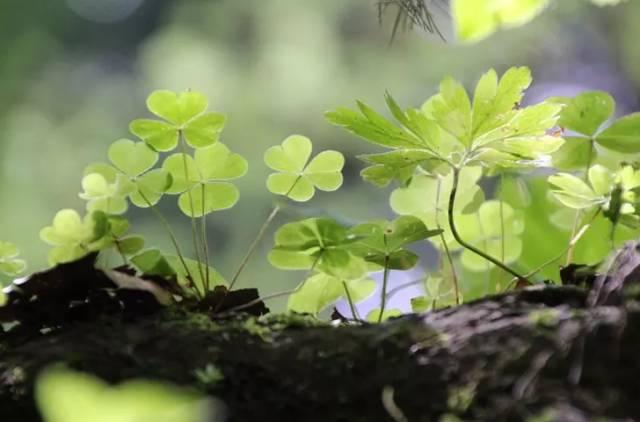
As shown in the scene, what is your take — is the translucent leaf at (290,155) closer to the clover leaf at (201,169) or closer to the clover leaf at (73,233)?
the clover leaf at (201,169)

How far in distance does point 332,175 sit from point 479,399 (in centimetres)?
30

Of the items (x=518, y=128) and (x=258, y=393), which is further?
(x=518, y=128)

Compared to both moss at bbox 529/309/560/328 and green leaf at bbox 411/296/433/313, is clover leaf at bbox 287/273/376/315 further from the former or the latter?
moss at bbox 529/309/560/328

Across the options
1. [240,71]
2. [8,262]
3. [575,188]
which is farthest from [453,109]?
[240,71]

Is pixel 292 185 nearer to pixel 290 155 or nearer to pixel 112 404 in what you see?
pixel 290 155

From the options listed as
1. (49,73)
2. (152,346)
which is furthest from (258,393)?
(49,73)

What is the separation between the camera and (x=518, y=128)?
52cm

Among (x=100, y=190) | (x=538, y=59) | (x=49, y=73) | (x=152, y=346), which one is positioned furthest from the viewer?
(x=49, y=73)

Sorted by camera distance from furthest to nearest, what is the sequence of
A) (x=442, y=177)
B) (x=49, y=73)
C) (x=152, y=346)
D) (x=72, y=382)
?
(x=49, y=73) < (x=442, y=177) < (x=152, y=346) < (x=72, y=382)

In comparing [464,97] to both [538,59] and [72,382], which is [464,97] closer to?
[72,382]

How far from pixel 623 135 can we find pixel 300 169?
0.27 m

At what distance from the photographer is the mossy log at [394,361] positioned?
0.35 m

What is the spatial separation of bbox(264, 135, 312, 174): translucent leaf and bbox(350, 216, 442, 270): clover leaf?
0.10 m

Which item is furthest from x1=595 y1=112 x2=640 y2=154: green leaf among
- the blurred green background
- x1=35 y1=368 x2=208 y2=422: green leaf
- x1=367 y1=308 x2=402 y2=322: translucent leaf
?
the blurred green background
